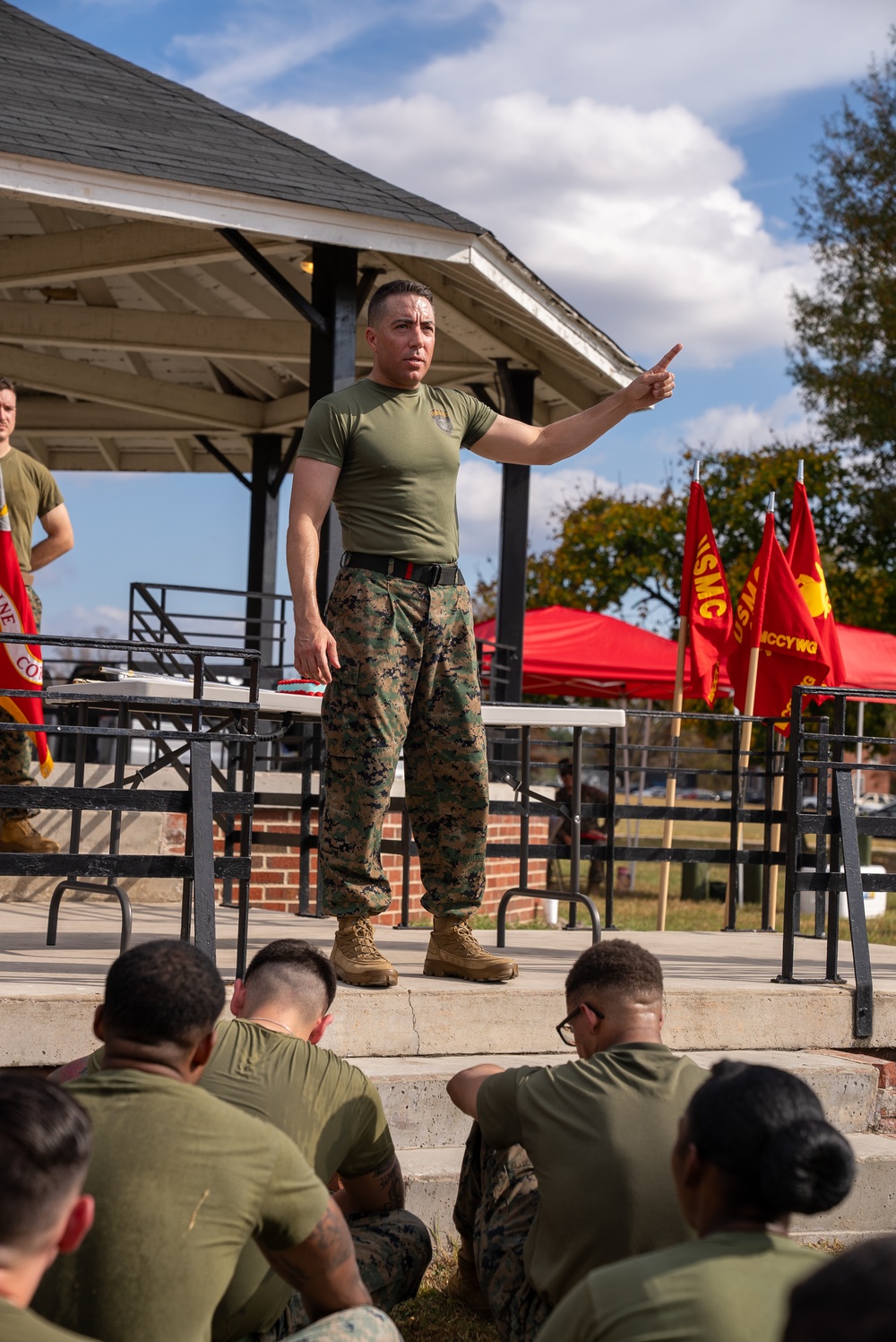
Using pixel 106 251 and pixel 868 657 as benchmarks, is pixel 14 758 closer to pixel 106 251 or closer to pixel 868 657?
pixel 106 251

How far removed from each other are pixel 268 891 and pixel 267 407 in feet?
17.4

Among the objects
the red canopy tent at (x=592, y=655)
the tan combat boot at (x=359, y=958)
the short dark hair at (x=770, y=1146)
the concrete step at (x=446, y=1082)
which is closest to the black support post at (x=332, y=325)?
the tan combat boot at (x=359, y=958)

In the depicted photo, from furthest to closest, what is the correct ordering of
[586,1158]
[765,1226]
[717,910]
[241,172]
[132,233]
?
[717,910], [132,233], [241,172], [586,1158], [765,1226]

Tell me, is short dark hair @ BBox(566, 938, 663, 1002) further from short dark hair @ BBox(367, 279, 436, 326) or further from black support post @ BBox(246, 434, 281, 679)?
black support post @ BBox(246, 434, 281, 679)

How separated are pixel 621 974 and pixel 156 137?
616 cm

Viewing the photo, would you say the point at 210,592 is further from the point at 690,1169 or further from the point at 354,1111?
the point at 690,1169

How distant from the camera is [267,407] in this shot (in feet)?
39.6

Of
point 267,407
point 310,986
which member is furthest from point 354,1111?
point 267,407

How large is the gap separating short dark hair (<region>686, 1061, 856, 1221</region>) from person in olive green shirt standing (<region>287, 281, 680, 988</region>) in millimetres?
2380

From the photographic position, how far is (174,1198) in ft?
6.68

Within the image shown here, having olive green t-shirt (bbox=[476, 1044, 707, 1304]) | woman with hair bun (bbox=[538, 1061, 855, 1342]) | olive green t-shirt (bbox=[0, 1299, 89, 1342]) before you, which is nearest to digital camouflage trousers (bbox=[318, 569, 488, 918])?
olive green t-shirt (bbox=[476, 1044, 707, 1304])

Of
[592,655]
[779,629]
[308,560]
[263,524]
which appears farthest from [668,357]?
[592,655]

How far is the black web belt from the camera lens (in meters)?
4.27

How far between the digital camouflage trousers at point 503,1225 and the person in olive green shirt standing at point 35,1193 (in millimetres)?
1490
